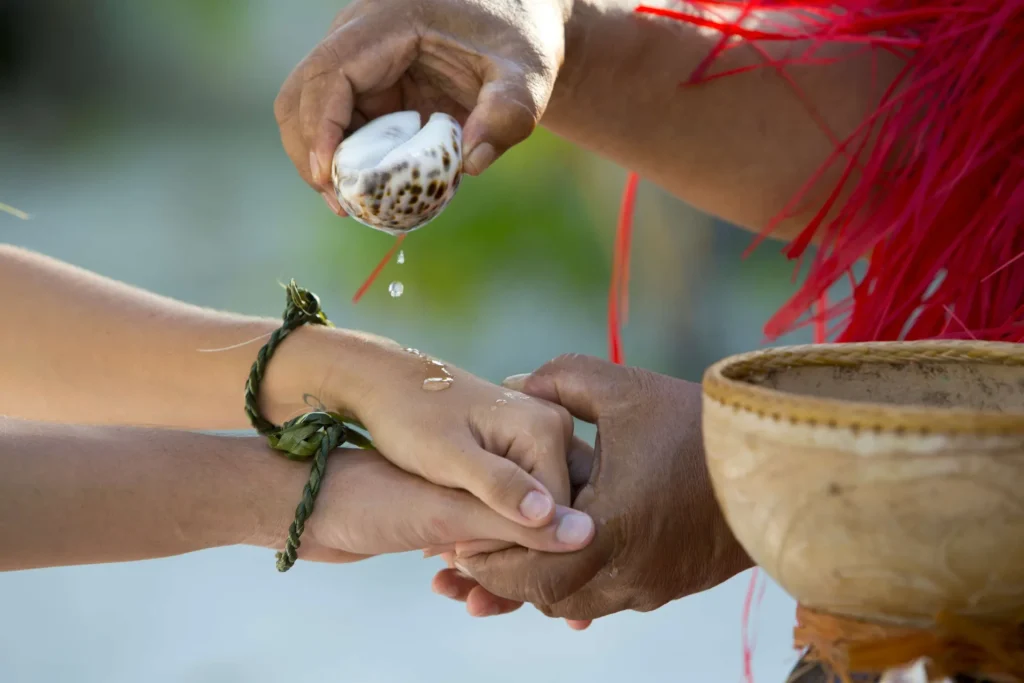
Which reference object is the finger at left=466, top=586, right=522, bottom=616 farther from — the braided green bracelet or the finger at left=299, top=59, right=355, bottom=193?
the finger at left=299, top=59, right=355, bottom=193

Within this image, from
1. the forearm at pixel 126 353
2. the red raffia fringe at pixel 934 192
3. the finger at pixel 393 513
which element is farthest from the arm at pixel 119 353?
the red raffia fringe at pixel 934 192

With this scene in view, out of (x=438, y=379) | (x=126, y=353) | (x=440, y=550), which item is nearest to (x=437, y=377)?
(x=438, y=379)

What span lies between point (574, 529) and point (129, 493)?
238 millimetres

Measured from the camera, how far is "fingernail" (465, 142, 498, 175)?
57cm

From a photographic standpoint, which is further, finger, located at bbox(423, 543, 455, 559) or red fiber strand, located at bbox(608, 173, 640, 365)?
red fiber strand, located at bbox(608, 173, 640, 365)

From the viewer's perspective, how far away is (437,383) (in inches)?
25.7

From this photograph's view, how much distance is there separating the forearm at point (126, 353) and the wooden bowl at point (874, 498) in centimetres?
40

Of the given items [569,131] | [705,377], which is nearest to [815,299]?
[569,131]

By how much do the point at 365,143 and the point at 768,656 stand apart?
1104 millimetres

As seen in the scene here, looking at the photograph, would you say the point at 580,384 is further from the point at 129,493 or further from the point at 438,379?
the point at 129,493

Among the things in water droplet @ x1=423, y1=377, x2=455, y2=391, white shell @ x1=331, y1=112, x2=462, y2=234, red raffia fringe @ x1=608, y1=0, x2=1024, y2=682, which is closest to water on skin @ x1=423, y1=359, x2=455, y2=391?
water droplet @ x1=423, y1=377, x2=455, y2=391

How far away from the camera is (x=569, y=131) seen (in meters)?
0.89

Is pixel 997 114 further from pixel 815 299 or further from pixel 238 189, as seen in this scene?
pixel 238 189

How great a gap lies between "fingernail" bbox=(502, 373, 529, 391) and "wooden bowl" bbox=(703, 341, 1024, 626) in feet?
1.04
